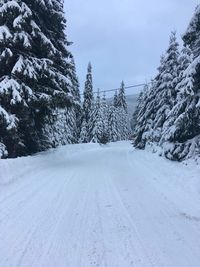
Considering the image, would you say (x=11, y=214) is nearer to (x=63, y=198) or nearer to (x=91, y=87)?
(x=63, y=198)

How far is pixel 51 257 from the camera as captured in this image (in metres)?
5.29

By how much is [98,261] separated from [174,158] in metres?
12.0

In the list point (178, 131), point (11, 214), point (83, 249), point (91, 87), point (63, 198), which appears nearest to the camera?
point (83, 249)

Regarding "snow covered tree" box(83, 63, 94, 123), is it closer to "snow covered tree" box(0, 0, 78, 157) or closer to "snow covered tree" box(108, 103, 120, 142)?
"snow covered tree" box(108, 103, 120, 142)

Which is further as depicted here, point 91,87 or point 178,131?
point 91,87

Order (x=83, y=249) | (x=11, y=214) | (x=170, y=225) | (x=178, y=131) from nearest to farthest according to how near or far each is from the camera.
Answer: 1. (x=83, y=249)
2. (x=170, y=225)
3. (x=11, y=214)
4. (x=178, y=131)

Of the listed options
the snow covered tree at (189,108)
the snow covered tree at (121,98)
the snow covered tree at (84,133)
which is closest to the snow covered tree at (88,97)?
the snow covered tree at (84,133)

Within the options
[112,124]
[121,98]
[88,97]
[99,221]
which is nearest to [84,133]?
[88,97]

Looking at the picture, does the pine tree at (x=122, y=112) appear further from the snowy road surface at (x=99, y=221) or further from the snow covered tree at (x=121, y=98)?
the snowy road surface at (x=99, y=221)

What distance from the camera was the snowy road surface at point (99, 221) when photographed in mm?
5301

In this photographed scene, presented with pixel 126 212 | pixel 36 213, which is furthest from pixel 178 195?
pixel 36 213

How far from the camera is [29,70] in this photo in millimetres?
16734

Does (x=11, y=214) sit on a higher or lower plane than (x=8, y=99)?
lower

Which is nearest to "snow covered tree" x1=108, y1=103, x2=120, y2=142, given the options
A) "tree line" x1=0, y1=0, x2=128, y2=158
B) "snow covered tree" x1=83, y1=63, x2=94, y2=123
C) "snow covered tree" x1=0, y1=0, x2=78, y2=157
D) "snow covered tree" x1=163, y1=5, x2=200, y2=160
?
"snow covered tree" x1=83, y1=63, x2=94, y2=123
